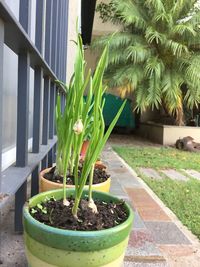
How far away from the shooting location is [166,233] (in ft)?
6.54

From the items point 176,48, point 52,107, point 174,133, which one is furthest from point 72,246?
point 174,133

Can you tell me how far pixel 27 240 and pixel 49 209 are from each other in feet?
0.57

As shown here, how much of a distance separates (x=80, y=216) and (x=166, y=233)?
0.98m

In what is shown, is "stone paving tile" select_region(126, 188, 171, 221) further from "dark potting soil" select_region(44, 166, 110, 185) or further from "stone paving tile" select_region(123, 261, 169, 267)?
"stone paving tile" select_region(123, 261, 169, 267)

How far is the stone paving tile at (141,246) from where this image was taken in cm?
158

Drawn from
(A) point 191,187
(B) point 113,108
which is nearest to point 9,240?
(A) point 191,187

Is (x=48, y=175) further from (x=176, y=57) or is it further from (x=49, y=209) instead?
(x=176, y=57)

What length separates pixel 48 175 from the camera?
6.07 ft

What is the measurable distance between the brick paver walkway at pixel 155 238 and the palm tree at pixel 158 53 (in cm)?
447

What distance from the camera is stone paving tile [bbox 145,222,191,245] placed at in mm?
1884

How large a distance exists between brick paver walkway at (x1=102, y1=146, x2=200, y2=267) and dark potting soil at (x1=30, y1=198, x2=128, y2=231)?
0.37 m

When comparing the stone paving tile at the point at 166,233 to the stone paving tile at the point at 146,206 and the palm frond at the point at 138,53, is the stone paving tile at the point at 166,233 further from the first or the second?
the palm frond at the point at 138,53

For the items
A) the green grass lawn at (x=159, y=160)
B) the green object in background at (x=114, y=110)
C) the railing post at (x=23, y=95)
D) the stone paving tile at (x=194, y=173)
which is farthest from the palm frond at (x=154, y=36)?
the railing post at (x=23, y=95)

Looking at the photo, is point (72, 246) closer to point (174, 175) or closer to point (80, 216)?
point (80, 216)
